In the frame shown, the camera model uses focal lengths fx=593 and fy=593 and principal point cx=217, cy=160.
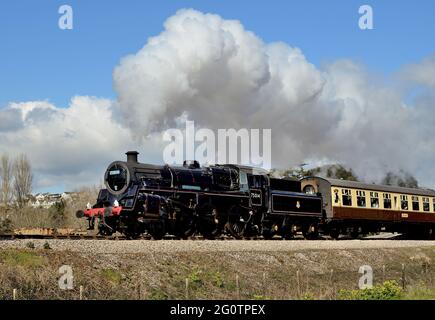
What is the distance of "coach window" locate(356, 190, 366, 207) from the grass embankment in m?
10.2

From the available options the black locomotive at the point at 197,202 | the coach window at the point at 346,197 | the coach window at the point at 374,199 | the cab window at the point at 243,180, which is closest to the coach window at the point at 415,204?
the coach window at the point at 374,199

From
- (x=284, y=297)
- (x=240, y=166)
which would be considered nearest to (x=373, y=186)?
(x=240, y=166)

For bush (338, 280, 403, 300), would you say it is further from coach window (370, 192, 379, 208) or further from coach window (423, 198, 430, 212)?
coach window (423, 198, 430, 212)

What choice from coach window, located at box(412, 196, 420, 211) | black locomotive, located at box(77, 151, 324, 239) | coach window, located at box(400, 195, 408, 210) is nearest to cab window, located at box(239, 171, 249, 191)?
black locomotive, located at box(77, 151, 324, 239)

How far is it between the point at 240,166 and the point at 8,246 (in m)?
13.0

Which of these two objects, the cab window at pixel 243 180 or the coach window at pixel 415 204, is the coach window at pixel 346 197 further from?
the cab window at pixel 243 180

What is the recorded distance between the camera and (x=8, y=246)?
17438 millimetres

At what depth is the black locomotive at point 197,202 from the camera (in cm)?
2328

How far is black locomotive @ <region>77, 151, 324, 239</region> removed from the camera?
23.3 metres

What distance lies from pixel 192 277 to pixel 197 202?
26.3 ft

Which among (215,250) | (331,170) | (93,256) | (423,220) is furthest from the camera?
(331,170)

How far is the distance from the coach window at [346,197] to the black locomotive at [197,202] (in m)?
2.30
